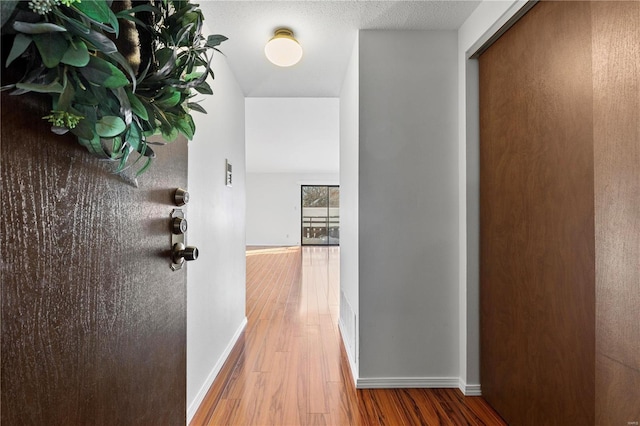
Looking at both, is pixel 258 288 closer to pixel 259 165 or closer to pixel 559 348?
pixel 559 348

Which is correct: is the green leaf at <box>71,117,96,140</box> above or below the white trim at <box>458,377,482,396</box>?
above

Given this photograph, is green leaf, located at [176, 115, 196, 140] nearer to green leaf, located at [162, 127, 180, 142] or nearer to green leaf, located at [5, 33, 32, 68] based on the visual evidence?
green leaf, located at [162, 127, 180, 142]

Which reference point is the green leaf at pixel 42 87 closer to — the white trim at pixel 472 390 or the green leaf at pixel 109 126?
the green leaf at pixel 109 126

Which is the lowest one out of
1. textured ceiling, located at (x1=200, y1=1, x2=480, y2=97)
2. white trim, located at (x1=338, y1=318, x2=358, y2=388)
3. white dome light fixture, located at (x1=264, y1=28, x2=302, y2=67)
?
white trim, located at (x1=338, y1=318, x2=358, y2=388)

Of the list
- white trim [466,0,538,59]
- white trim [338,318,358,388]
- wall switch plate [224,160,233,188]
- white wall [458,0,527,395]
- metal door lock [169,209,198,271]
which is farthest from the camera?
wall switch plate [224,160,233,188]

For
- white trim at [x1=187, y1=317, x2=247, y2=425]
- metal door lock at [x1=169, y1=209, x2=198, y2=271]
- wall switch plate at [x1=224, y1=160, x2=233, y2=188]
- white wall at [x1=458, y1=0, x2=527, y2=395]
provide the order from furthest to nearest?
wall switch plate at [x1=224, y1=160, x2=233, y2=188], white wall at [x1=458, y1=0, x2=527, y2=395], white trim at [x1=187, y1=317, x2=247, y2=425], metal door lock at [x1=169, y1=209, x2=198, y2=271]

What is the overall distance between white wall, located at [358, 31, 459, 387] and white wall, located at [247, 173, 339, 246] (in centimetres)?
812

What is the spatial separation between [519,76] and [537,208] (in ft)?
2.14

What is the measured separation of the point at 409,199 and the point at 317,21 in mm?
1240

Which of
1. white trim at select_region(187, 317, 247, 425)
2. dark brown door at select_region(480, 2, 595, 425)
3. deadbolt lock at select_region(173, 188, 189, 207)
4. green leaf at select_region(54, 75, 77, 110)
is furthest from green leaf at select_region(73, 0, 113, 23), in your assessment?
white trim at select_region(187, 317, 247, 425)

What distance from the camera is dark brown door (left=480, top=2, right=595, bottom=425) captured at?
3.74 ft

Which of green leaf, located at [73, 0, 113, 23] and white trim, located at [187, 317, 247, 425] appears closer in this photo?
green leaf, located at [73, 0, 113, 23]

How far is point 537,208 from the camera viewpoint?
1372mm

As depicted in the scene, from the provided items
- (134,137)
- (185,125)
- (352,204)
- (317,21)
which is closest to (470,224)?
(352,204)
